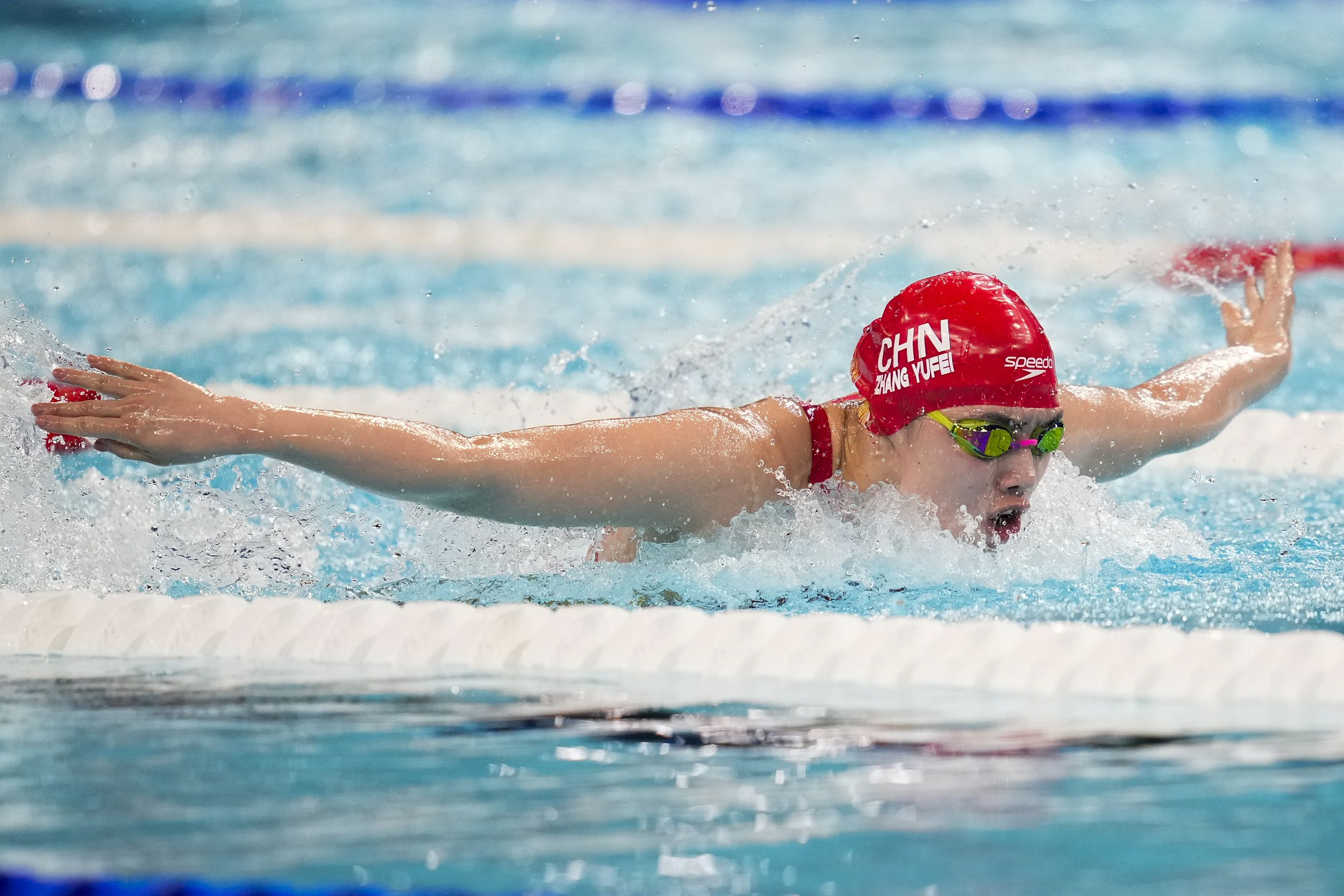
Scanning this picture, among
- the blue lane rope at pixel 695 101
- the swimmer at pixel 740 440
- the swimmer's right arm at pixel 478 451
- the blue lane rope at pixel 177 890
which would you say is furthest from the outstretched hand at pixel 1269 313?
the blue lane rope at pixel 695 101

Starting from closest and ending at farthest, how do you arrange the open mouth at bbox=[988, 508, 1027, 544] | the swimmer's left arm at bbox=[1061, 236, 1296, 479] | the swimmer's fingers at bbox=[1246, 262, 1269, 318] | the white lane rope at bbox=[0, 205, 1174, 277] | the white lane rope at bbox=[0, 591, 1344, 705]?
the white lane rope at bbox=[0, 591, 1344, 705]
the open mouth at bbox=[988, 508, 1027, 544]
the swimmer's left arm at bbox=[1061, 236, 1296, 479]
the swimmer's fingers at bbox=[1246, 262, 1269, 318]
the white lane rope at bbox=[0, 205, 1174, 277]

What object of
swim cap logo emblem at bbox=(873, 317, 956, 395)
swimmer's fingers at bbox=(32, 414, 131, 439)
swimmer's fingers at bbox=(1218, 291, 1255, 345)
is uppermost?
swimmer's fingers at bbox=(1218, 291, 1255, 345)

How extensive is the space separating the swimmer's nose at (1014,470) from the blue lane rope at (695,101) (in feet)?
17.2

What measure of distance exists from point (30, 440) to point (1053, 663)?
6.65 feet

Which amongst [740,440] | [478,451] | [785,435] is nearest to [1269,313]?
[785,435]

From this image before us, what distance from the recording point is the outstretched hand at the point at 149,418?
2230 millimetres

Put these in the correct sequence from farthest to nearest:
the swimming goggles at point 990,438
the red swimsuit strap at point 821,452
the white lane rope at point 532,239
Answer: the white lane rope at point 532,239
the red swimsuit strap at point 821,452
the swimming goggles at point 990,438

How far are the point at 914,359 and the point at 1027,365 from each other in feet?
0.63

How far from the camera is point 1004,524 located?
2.79 metres

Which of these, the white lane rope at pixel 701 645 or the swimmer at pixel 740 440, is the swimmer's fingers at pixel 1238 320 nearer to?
the swimmer at pixel 740 440

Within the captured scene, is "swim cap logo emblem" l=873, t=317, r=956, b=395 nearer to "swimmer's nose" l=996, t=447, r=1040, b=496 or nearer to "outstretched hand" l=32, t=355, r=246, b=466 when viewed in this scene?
"swimmer's nose" l=996, t=447, r=1040, b=496

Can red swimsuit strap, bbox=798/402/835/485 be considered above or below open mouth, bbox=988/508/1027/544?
above

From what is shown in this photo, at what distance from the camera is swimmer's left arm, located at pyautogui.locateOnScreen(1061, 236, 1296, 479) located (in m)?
3.21

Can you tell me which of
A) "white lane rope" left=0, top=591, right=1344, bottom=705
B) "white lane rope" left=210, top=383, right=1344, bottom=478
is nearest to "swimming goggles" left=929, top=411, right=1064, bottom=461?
"white lane rope" left=0, top=591, right=1344, bottom=705
